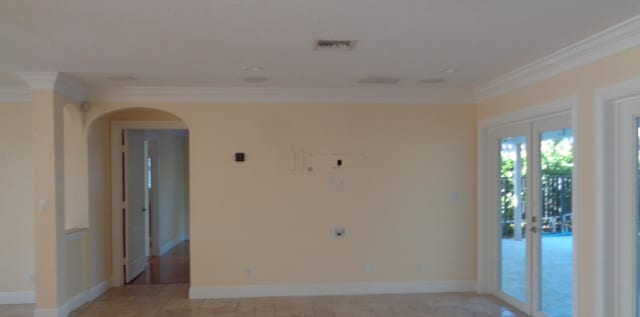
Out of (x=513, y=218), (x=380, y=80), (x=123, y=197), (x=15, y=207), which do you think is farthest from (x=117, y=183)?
(x=513, y=218)

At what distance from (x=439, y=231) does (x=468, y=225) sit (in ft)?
1.19

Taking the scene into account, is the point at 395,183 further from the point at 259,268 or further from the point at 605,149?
the point at 605,149

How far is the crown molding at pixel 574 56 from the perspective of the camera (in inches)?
109

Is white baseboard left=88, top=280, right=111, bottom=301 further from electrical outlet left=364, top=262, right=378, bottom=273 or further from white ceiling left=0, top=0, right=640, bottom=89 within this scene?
electrical outlet left=364, top=262, right=378, bottom=273

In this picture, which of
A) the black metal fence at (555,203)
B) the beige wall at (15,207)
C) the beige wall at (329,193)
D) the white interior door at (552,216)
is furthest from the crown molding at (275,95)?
the black metal fence at (555,203)

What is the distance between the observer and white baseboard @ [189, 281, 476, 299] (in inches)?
195

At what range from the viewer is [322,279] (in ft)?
16.6

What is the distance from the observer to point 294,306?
4637 mm

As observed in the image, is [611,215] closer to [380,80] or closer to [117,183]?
[380,80]

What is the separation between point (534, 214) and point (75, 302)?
481 centimetres

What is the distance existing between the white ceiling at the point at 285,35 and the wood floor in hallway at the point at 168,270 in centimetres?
283

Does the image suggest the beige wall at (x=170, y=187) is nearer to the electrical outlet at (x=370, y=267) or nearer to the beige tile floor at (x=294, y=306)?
the beige tile floor at (x=294, y=306)

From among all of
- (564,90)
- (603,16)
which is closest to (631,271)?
(564,90)

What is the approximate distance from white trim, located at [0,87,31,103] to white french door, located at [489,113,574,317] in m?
5.30
